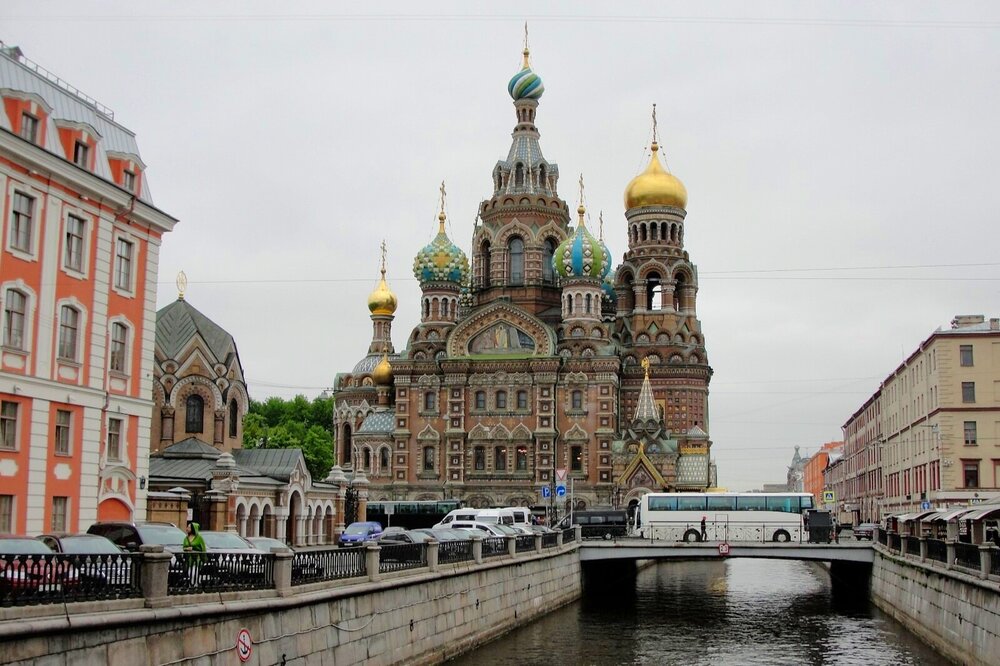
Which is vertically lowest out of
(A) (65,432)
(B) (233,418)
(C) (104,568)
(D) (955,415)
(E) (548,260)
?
(C) (104,568)

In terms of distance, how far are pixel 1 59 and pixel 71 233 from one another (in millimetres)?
4651

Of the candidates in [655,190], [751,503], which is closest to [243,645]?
[751,503]

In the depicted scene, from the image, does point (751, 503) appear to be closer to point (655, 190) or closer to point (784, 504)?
point (784, 504)

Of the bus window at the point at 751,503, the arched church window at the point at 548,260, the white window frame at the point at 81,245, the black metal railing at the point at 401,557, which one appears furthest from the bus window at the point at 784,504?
the white window frame at the point at 81,245

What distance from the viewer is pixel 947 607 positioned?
32.5 m

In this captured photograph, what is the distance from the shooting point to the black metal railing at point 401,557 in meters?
27.5

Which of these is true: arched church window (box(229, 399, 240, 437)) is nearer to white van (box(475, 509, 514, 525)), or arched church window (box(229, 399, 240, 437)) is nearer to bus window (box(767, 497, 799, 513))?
white van (box(475, 509, 514, 525))

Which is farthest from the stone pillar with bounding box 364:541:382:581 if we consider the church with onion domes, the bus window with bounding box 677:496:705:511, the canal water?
the church with onion domes

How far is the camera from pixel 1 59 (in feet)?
98.0

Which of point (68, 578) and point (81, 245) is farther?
point (81, 245)

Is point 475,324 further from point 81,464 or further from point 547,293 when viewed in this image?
point 81,464

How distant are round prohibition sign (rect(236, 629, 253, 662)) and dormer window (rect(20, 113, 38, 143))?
15519 mm

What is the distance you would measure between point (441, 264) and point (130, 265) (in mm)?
56616

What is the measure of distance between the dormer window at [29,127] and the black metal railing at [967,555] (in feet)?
85.4
